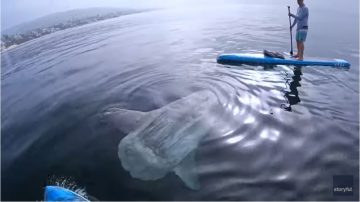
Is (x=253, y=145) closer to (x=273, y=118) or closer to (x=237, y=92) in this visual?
(x=273, y=118)

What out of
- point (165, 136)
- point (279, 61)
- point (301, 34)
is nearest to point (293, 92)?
point (279, 61)

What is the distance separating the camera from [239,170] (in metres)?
7.48

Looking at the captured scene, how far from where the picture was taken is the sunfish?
7531mm

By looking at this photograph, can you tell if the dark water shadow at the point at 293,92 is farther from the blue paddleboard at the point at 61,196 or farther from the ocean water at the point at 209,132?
the blue paddleboard at the point at 61,196

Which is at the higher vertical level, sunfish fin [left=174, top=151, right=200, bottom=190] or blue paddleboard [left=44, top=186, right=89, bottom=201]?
blue paddleboard [left=44, top=186, right=89, bottom=201]

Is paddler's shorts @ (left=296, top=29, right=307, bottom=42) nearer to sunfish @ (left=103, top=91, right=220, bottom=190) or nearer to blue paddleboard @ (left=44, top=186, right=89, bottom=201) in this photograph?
sunfish @ (left=103, top=91, right=220, bottom=190)

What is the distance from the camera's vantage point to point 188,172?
7.35m

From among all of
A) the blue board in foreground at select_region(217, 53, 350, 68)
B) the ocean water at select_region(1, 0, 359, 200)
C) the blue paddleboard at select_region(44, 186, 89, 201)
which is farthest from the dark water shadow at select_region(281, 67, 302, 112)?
the blue paddleboard at select_region(44, 186, 89, 201)

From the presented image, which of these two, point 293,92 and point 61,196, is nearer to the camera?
point 61,196

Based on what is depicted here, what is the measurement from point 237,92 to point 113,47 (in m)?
18.4

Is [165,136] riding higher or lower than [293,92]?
higher
